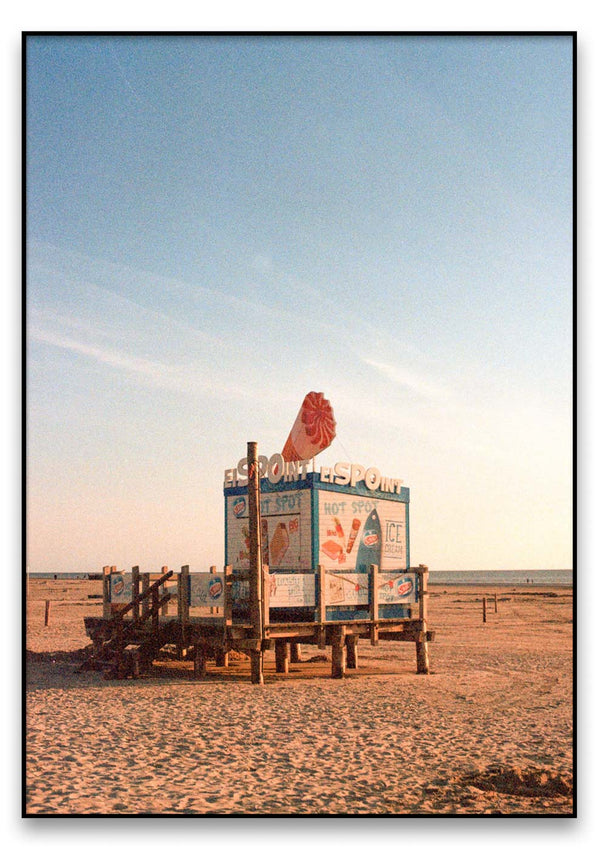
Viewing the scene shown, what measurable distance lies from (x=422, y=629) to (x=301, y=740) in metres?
7.30

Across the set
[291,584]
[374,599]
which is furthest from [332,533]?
[291,584]

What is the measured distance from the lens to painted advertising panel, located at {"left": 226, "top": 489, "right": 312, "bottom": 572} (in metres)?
18.4

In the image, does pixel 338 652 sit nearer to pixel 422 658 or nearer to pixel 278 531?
pixel 422 658

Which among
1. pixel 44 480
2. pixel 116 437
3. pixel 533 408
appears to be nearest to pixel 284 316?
pixel 116 437

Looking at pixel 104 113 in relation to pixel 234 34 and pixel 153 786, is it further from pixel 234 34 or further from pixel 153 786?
pixel 153 786

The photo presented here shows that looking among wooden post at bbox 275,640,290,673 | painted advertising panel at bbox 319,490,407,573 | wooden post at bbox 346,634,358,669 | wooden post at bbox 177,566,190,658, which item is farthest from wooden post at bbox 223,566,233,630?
wooden post at bbox 346,634,358,669

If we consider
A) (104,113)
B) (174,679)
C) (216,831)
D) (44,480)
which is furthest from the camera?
(174,679)

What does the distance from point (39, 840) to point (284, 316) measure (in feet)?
29.5

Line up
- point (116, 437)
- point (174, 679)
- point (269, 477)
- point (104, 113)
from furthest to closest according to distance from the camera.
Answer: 1. point (269, 477)
2. point (174, 679)
3. point (116, 437)
4. point (104, 113)

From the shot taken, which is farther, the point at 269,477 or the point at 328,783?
the point at 269,477

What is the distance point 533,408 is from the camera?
13.3 metres

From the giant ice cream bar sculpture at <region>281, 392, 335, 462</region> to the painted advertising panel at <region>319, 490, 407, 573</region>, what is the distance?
3.15 feet

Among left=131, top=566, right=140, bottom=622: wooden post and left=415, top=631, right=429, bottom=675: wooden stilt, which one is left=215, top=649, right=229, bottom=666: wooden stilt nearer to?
left=131, top=566, right=140, bottom=622: wooden post
